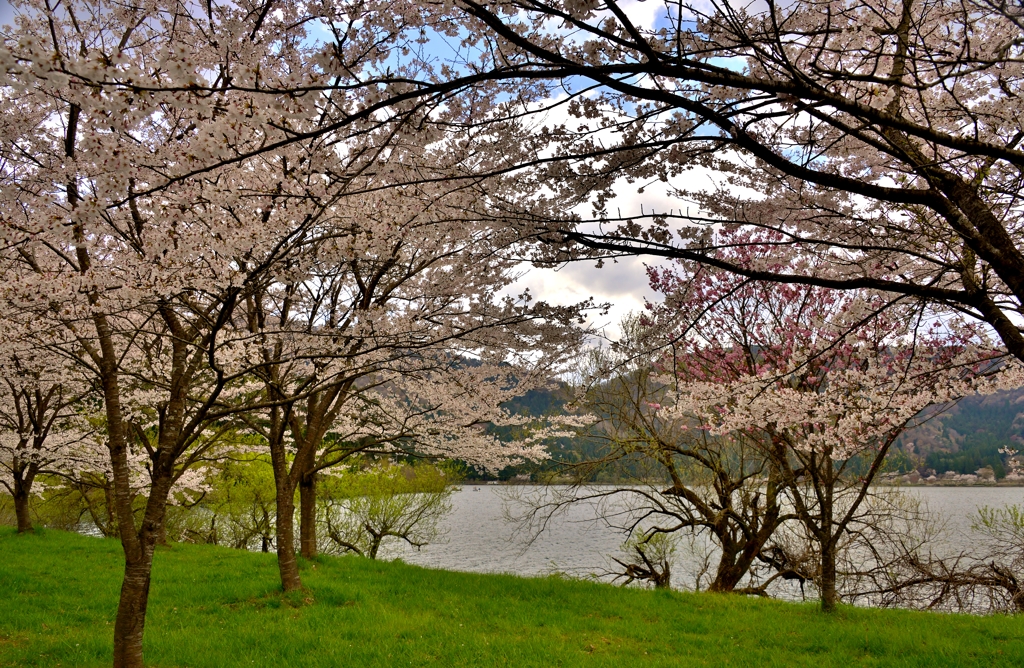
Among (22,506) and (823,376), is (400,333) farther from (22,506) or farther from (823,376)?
(22,506)

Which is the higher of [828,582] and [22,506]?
[22,506]

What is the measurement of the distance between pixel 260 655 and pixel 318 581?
8.75 feet

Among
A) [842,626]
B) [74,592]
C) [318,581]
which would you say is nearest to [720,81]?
[842,626]

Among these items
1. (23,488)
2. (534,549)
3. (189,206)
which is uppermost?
(189,206)

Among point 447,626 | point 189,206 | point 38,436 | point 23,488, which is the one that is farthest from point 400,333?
point 23,488

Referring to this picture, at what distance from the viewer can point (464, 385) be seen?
864cm

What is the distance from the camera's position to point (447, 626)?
20.4 ft

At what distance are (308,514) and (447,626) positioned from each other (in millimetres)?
4182

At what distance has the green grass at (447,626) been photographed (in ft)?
17.1

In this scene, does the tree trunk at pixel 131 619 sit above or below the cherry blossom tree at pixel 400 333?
below

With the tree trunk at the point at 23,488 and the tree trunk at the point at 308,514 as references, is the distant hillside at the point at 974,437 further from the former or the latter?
the tree trunk at the point at 23,488

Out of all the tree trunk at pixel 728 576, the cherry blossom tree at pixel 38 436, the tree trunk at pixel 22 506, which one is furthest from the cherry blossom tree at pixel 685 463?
the tree trunk at pixel 22 506

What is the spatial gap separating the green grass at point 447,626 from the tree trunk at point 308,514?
2.21ft

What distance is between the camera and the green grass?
17.1ft
